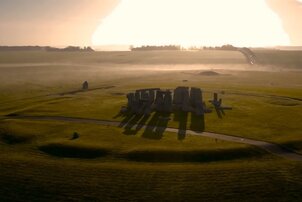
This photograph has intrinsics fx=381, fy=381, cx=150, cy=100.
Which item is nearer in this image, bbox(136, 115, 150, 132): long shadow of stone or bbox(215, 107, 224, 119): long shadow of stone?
bbox(136, 115, 150, 132): long shadow of stone

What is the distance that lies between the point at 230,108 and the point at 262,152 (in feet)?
82.4

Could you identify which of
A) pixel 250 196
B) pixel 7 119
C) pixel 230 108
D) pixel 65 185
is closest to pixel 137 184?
pixel 65 185

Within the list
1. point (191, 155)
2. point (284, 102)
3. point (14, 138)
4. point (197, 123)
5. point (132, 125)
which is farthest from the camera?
point (284, 102)

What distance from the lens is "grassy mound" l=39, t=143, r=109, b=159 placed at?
43250 mm

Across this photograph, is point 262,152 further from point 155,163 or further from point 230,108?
point 230,108

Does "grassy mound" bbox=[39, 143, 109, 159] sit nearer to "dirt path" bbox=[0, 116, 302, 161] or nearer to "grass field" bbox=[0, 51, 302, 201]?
"grass field" bbox=[0, 51, 302, 201]

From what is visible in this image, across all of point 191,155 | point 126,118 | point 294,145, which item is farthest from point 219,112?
point 191,155

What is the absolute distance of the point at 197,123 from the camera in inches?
2224

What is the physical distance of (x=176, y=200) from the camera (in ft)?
111

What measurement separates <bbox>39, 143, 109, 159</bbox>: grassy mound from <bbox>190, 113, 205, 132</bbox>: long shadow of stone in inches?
591

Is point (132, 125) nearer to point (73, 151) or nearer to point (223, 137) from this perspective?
point (73, 151)

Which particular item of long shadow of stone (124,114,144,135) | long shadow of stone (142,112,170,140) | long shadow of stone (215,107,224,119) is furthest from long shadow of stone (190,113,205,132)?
long shadow of stone (124,114,144,135)

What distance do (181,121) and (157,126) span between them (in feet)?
15.7

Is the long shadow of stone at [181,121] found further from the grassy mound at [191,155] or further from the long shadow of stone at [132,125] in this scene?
the grassy mound at [191,155]
